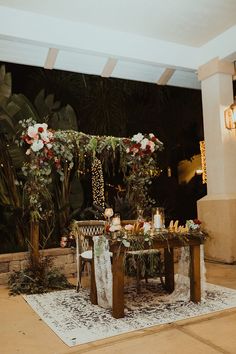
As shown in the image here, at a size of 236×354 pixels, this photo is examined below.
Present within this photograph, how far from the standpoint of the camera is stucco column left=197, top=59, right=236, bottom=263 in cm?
614

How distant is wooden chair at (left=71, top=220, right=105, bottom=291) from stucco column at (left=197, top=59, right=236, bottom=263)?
2.25 m

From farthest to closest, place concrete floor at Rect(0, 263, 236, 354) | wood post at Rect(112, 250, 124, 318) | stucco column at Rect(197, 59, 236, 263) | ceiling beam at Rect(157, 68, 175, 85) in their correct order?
1. ceiling beam at Rect(157, 68, 175, 85)
2. stucco column at Rect(197, 59, 236, 263)
3. wood post at Rect(112, 250, 124, 318)
4. concrete floor at Rect(0, 263, 236, 354)

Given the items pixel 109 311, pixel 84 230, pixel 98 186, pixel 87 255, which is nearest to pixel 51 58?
pixel 98 186

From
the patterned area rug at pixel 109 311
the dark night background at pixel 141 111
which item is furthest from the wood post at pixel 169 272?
the dark night background at pixel 141 111

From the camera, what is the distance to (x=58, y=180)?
21.1ft

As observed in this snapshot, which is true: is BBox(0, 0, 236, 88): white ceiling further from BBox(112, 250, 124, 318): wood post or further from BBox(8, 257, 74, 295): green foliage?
BBox(112, 250, 124, 318): wood post

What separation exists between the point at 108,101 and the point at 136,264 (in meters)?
4.15

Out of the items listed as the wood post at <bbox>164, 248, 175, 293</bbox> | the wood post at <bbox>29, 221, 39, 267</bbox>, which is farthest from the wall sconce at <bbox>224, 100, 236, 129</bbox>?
the wood post at <bbox>29, 221, 39, 267</bbox>

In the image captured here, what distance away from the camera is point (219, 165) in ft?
21.0

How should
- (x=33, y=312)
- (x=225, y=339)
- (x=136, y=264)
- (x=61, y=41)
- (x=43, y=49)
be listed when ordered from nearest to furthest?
(x=225, y=339) < (x=33, y=312) < (x=136, y=264) < (x=61, y=41) < (x=43, y=49)

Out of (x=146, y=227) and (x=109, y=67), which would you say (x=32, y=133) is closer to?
(x=146, y=227)

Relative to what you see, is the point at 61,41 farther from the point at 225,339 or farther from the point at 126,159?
the point at 225,339

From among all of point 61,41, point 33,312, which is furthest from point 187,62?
point 33,312

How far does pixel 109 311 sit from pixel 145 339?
853mm
